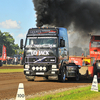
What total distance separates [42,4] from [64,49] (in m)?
10.4

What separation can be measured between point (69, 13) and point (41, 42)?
15.1 metres

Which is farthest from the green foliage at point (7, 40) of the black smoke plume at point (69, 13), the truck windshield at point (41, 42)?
the truck windshield at point (41, 42)

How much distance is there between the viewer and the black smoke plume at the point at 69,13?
86.9ft

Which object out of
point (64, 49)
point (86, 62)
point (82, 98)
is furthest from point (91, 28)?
point (82, 98)

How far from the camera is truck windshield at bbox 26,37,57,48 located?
16234mm

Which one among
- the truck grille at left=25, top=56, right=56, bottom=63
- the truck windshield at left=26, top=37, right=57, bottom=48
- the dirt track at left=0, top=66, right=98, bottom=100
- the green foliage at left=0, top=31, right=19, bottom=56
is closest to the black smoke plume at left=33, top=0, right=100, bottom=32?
the truck windshield at left=26, top=37, right=57, bottom=48

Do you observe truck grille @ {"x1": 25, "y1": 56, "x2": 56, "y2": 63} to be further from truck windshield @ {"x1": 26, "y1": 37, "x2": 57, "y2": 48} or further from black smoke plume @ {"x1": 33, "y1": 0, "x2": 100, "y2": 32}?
black smoke plume @ {"x1": 33, "y1": 0, "x2": 100, "y2": 32}

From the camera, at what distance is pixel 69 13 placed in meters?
30.5

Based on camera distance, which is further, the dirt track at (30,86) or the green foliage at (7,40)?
the green foliage at (7,40)

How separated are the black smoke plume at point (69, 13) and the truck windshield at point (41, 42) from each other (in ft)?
32.5

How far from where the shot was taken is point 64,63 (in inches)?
696

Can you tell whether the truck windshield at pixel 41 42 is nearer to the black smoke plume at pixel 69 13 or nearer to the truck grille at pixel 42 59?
the truck grille at pixel 42 59

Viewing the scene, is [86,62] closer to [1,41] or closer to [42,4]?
[42,4]

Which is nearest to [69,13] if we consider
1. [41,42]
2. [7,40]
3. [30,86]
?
[41,42]
